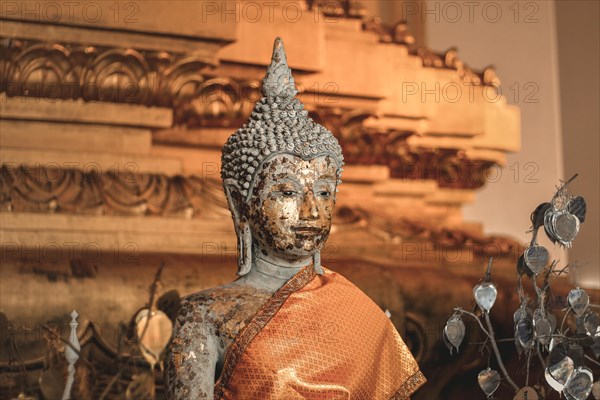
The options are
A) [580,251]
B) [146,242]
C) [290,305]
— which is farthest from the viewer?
[580,251]

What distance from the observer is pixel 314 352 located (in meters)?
2.42

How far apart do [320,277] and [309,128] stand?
0.28 m

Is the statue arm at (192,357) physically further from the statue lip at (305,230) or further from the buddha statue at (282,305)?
the statue lip at (305,230)

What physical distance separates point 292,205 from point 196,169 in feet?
4.89

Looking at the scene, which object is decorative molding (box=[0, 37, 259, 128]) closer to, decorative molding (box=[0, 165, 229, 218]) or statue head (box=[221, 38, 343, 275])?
decorative molding (box=[0, 165, 229, 218])

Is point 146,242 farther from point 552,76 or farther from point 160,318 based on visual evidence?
point 552,76

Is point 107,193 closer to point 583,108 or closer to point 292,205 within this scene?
point 292,205

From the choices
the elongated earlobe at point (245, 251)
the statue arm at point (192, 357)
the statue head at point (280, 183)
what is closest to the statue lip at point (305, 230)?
the statue head at point (280, 183)

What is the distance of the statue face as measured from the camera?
250 centimetres

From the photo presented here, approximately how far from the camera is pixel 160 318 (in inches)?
123

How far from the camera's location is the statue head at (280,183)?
250 centimetres

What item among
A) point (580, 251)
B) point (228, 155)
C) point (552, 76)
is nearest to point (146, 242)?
point (228, 155)

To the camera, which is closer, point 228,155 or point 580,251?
point 228,155

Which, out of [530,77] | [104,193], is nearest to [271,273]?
[104,193]
